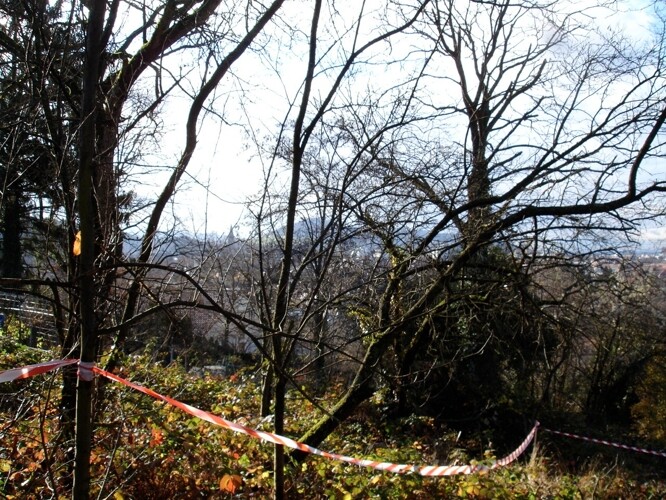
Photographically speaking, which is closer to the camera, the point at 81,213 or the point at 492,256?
the point at 81,213

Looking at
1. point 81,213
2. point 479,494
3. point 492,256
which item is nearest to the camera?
point 81,213

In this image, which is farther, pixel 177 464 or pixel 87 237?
pixel 177 464

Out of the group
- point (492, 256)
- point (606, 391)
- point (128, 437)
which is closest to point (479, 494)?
point (128, 437)

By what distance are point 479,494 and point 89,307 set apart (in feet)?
12.2

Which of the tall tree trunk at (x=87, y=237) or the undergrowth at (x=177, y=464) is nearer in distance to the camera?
the tall tree trunk at (x=87, y=237)

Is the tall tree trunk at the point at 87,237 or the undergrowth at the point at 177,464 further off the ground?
the tall tree trunk at the point at 87,237

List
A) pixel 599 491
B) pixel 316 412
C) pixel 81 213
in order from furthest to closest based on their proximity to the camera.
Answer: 1. pixel 316 412
2. pixel 599 491
3. pixel 81 213

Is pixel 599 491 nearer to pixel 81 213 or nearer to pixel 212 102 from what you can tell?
pixel 212 102

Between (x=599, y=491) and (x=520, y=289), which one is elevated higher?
(x=520, y=289)

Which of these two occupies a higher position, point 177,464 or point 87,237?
point 87,237

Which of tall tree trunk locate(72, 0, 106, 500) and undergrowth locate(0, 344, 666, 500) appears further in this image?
undergrowth locate(0, 344, 666, 500)

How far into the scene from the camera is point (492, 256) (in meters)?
7.29

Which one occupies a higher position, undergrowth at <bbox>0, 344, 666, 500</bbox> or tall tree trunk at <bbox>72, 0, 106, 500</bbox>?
tall tree trunk at <bbox>72, 0, 106, 500</bbox>

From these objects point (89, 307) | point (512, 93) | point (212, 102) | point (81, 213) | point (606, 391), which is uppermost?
point (512, 93)
